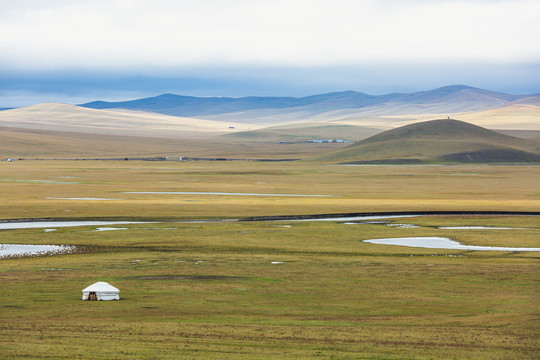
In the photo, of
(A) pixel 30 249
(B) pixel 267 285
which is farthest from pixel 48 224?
(B) pixel 267 285

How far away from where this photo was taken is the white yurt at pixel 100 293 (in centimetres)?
2831

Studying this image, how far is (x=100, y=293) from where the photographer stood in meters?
28.4

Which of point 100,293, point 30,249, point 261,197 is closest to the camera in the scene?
point 100,293

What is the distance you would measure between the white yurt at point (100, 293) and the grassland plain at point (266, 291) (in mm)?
667

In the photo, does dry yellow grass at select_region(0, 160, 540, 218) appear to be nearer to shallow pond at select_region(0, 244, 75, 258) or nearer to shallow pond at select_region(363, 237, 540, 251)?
shallow pond at select_region(0, 244, 75, 258)

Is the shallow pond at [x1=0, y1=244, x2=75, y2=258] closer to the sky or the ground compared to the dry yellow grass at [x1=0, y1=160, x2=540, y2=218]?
closer to the sky

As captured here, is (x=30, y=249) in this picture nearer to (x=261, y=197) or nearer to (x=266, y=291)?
(x=266, y=291)

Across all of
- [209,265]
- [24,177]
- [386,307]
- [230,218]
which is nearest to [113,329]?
[386,307]

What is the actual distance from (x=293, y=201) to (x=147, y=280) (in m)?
47.4

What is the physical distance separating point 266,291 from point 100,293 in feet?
22.2

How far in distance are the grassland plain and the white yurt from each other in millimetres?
667

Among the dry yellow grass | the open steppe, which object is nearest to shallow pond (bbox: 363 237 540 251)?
the open steppe

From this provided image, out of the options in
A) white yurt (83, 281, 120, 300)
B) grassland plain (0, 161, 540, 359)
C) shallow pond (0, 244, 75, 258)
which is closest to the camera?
grassland plain (0, 161, 540, 359)

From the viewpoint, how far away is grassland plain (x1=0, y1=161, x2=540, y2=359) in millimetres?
20812
